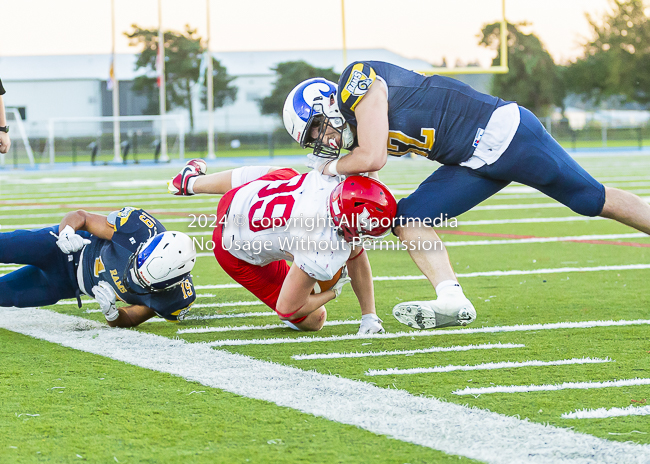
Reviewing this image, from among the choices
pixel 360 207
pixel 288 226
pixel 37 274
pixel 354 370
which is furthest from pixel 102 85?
pixel 354 370

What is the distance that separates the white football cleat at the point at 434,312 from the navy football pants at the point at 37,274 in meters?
1.83

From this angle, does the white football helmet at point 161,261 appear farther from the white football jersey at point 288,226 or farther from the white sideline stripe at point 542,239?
the white sideline stripe at point 542,239

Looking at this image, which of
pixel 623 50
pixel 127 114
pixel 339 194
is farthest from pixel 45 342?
pixel 623 50

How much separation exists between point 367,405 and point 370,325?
1.24 metres

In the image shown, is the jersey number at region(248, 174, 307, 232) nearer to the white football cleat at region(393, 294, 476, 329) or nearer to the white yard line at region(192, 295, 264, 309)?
the white football cleat at region(393, 294, 476, 329)

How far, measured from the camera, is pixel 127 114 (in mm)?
47875

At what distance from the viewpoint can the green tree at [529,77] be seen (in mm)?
47000

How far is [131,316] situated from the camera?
4.31m

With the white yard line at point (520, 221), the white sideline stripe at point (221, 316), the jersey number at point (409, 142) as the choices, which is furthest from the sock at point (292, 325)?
the white yard line at point (520, 221)

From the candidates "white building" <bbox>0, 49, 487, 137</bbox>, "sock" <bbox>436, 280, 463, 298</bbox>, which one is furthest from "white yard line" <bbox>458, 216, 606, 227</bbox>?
"white building" <bbox>0, 49, 487, 137</bbox>

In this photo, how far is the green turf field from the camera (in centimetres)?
254

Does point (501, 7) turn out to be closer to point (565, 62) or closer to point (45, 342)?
point (45, 342)

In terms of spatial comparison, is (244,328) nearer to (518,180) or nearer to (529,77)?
(518,180)

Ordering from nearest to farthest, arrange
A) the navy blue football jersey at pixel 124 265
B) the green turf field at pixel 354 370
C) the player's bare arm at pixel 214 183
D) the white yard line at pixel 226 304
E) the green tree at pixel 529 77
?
1. the green turf field at pixel 354 370
2. the navy blue football jersey at pixel 124 265
3. the player's bare arm at pixel 214 183
4. the white yard line at pixel 226 304
5. the green tree at pixel 529 77
